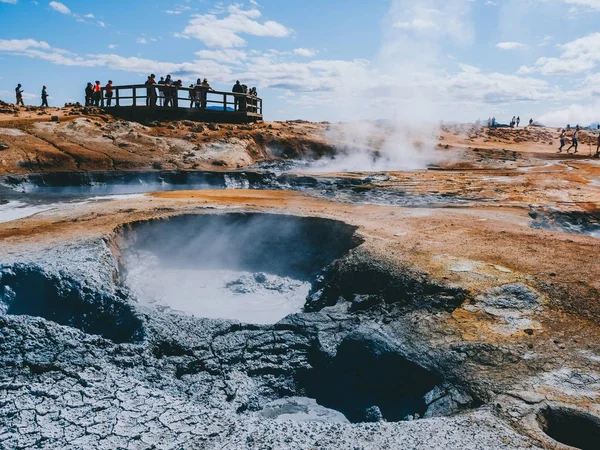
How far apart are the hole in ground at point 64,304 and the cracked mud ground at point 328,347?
0.02m

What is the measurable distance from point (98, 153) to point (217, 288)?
10241 mm

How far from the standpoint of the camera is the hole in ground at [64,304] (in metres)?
5.35

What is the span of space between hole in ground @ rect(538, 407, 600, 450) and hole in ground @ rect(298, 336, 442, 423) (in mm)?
914

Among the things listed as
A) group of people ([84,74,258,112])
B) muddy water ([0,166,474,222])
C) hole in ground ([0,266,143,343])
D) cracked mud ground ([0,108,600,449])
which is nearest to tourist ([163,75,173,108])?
group of people ([84,74,258,112])

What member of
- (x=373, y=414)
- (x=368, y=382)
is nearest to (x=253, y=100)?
(x=368, y=382)

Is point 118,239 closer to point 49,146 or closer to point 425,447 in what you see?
point 425,447

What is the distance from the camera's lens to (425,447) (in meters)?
3.26

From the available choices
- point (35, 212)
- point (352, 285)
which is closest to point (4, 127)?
point (35, 212)

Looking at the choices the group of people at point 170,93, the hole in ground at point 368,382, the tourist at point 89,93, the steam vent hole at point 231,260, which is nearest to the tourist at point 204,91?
the group of people at point 170,93

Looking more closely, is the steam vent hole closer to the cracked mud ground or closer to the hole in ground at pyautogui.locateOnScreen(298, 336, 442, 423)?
the cracked mud ground

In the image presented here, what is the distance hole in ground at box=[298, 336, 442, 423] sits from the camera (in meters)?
4.33

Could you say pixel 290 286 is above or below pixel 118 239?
below

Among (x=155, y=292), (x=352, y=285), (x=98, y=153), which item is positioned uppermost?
(x=98, y=153)

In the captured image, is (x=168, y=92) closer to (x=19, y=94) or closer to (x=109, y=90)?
(x=109, y=90)
